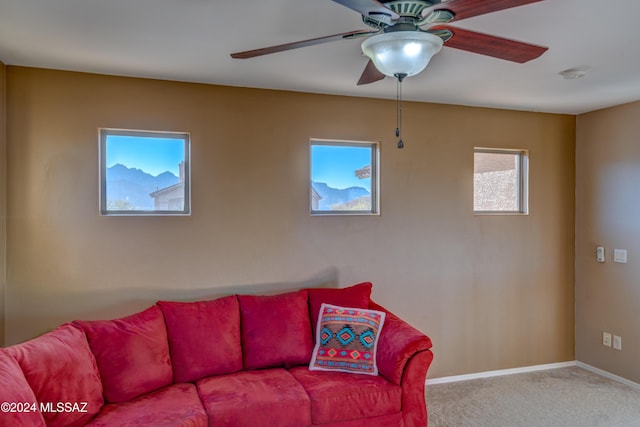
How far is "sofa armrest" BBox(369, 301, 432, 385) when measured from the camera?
2686 mm

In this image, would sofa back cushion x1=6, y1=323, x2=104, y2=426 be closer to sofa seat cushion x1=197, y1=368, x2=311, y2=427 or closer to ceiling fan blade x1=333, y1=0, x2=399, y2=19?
sofa seat cushion x1=197, y1=368, x2=311, y2=427

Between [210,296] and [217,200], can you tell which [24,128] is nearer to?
[217,200]

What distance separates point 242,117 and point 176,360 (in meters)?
1.79

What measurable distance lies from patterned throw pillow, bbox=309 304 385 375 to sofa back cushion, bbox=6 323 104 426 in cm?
131

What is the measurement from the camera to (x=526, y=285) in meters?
4.16

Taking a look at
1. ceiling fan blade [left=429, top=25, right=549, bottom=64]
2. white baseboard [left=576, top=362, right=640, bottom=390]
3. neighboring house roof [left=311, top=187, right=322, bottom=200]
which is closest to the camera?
ceiling fan blade [left=429, top=25, right=549, bottom=64]

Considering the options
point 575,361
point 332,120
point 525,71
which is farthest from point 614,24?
point 575,361

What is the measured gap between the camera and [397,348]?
Answer: 2.73 meters

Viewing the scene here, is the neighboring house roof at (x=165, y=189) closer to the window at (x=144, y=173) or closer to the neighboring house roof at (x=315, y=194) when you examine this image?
the window at (x=144, y=173)

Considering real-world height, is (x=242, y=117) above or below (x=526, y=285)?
above

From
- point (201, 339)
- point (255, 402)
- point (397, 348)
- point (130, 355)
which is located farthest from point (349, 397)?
point (130, 355)

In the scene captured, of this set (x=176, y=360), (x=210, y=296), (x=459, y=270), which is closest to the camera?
(x=176, y=360)

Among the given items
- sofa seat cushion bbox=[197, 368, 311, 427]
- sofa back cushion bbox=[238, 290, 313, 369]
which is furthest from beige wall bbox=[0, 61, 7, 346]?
sofa back cushion bbox=[238, 290, 313, 369]

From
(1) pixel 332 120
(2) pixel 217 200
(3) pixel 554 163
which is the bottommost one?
(2) pixel 217 200
